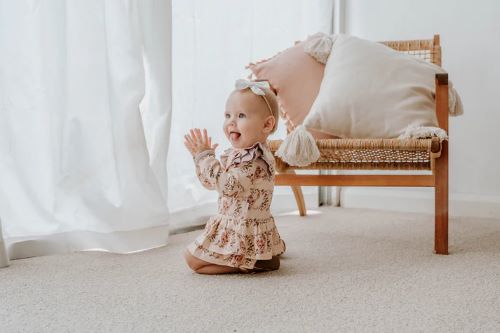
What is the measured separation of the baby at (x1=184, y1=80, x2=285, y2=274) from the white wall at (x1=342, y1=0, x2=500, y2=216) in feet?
4.29

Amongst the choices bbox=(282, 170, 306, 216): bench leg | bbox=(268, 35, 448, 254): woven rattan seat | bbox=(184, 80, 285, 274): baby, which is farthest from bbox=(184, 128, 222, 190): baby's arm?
bbox=(282, 170, 306, 216): bench leg

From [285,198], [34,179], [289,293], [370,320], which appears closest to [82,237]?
[34,179]

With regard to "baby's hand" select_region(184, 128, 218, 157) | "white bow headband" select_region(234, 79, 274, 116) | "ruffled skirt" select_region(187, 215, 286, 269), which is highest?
"white bow headband" select_region(234, 79, 274, 116)

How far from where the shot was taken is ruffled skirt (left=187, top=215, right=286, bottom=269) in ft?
4.78

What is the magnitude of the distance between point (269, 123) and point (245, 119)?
0.22 feet

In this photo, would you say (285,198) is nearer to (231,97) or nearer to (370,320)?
(231,97)

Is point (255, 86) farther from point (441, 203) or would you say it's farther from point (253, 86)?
point (441, 203)

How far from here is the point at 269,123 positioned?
1494 mm

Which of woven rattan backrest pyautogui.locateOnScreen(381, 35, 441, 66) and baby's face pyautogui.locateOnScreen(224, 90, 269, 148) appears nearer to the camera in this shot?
baby's face pyautogui.locateOnScreen(224, 90, 269, 148)

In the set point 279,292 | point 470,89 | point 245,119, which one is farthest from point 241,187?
point 470,89

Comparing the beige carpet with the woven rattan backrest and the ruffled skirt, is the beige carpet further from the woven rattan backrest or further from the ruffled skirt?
the woven rattan backrest

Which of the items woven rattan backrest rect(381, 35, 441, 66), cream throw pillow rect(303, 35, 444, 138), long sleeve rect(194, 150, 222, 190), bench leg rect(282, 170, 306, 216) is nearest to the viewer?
long sleeve rect(194, 150, 222, 190)

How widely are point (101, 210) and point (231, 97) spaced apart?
0.52m

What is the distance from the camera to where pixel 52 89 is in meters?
1.60
